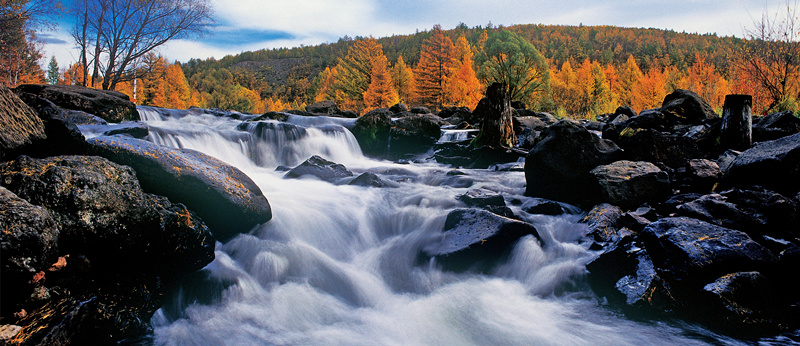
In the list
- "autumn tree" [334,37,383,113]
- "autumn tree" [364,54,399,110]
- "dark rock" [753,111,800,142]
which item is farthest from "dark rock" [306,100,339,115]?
"dark rock" [753,111,800,142]

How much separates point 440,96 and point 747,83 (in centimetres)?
2271

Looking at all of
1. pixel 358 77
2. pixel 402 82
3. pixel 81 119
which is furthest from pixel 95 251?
pixel 402 82

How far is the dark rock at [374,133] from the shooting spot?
1302cm

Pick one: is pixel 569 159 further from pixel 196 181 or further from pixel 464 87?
pixel 464 87

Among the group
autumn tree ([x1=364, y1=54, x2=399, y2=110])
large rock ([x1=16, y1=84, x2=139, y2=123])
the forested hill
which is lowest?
large rock ([x1=16, y1=84, x2=139, y2=123])

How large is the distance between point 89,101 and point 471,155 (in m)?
10.9

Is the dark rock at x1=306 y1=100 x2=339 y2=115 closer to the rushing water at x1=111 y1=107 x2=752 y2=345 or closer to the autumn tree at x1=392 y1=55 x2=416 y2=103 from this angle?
the autumn tree at x1=392 y1=55 x2=416 y2=103

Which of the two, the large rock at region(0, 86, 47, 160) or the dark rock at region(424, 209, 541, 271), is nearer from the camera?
the large rock at region(0, 86, 47, 160)

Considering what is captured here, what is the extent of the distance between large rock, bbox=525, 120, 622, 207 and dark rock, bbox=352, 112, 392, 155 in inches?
291

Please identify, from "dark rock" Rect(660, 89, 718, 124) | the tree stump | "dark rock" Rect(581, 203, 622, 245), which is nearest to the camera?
"dark rock" Rect(581, 203, 622, 245)

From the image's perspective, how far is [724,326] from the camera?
2.84 metres

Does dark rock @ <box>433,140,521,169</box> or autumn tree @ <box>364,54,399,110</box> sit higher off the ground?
autumn tree @ <box>364,54,399,110</box>

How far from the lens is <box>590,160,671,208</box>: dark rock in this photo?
4980 millimetres

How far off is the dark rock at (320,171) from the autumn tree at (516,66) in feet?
86.9
